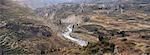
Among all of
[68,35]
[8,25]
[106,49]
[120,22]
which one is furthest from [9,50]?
[120,22]

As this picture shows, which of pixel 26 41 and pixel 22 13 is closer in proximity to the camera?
pixel 26 41

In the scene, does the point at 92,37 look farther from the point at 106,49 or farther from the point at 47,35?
the point at 106,49

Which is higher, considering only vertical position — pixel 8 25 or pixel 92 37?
pixel 8 25

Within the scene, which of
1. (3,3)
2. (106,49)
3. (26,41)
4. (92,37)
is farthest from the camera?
(3,3)

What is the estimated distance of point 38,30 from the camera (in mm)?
154250

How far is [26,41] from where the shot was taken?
13538cm

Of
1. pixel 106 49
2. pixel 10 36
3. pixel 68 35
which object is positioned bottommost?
pixel 68 35

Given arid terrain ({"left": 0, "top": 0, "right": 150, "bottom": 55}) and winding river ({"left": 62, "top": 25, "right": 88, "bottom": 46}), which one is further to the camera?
winding river ({"left": 62, "top": 25, "right": 88, "bottom": 46})

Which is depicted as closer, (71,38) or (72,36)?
(71,38)

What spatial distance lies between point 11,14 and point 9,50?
5298cm

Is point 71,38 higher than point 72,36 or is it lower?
higher

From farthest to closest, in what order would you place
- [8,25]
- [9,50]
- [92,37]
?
1. [92,37]
2. [8,25]
3. [9,50]

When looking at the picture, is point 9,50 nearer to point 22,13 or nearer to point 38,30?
point 38,30

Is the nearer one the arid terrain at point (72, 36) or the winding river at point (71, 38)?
the arid terrain at point (72, 36)
